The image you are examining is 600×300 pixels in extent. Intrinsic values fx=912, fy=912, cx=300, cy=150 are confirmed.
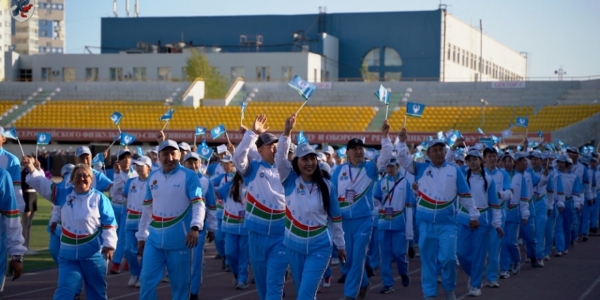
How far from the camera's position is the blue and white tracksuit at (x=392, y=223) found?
1394 centimetres

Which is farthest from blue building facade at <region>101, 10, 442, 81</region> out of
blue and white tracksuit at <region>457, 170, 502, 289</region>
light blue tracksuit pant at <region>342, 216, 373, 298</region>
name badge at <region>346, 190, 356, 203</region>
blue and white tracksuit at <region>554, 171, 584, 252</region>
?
light blue tracksuit pant at <region>342, 216, 373, 298</region>

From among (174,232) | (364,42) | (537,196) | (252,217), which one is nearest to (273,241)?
(252,217)

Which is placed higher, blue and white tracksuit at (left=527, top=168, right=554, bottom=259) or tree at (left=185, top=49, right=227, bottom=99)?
tree at (left=185, top=49, right=227, bottom=99)

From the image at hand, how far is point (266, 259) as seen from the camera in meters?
9.75

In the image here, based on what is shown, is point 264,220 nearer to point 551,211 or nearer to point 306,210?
point 306,210

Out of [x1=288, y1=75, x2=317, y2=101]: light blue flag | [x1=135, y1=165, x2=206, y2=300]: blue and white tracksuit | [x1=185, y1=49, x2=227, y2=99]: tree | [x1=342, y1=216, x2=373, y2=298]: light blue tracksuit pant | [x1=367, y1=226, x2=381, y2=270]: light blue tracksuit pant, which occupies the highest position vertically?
[x1=185, y1=49, x2=227, y2=99]: tree

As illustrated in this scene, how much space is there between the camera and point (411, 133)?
149 ft

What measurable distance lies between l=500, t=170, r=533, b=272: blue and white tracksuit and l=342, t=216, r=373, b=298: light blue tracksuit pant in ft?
12.6

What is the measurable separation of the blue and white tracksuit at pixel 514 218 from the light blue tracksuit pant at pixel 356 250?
3826 mm

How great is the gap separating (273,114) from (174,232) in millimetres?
43068

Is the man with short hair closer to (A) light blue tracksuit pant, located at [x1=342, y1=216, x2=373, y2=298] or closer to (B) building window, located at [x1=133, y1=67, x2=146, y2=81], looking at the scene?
(A) light blue tracksuit pant, located at [x1=342, y1=216, x2=373, y2=298]

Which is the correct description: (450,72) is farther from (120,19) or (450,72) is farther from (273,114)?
(120,19)

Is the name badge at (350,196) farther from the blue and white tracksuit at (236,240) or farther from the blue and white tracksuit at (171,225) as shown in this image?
the blue and white tracksuit at (171,225)

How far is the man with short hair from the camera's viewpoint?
31.0 ft
